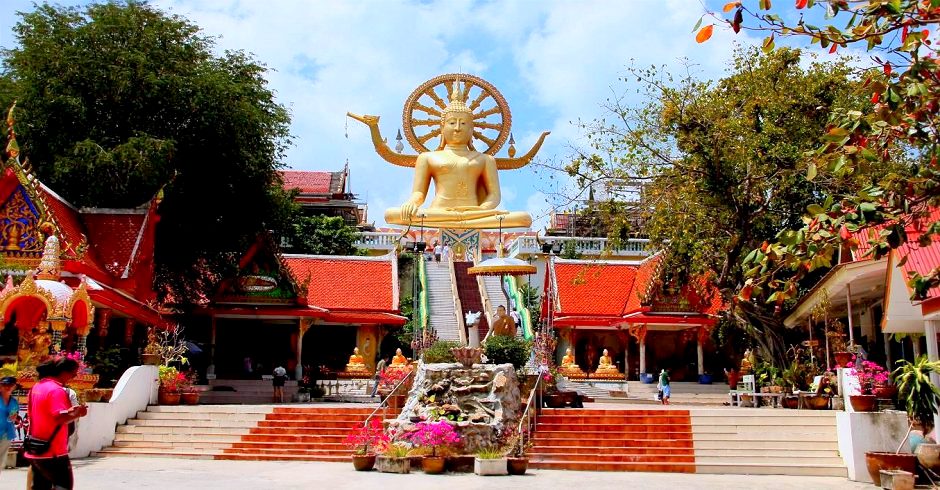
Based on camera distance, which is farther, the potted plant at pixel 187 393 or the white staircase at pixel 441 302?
the white staircase at pixel 441 302

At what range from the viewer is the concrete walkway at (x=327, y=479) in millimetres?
10172

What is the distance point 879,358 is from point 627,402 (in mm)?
5264

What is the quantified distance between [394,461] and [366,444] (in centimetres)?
68

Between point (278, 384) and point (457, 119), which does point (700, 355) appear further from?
point (278, 384)

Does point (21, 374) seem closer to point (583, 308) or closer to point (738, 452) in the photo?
point (738, 452)

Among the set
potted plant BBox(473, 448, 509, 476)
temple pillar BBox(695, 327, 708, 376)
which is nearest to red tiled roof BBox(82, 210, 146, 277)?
potted plant BBox(473, 448, 509, 476)

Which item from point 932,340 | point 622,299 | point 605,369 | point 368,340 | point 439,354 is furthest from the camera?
point 622,299

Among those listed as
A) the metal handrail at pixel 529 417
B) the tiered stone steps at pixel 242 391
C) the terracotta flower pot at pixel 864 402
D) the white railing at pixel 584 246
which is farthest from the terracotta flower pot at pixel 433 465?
the white railing at pixel 584 246

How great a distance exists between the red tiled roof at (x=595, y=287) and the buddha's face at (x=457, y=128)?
4629 mm

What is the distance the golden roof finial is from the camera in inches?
995

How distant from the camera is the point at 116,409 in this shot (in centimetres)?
1424

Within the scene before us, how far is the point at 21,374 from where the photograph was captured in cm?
1327

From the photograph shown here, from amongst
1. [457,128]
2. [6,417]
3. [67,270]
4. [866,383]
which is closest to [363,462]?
[6,417]

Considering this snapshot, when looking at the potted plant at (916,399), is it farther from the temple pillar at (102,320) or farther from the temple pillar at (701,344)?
the temple pillar at (701,344)
